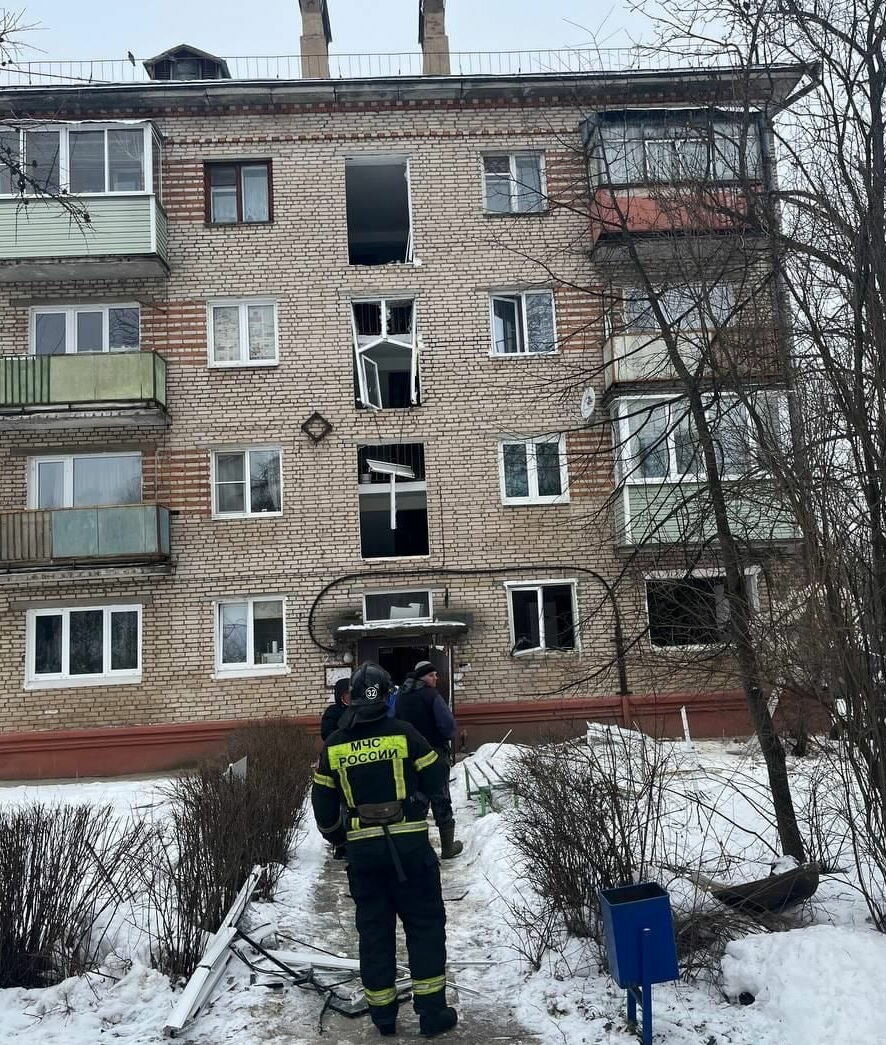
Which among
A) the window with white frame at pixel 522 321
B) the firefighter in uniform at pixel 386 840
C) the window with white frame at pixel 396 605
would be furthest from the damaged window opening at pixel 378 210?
the firefighter in uniform at pixel 386 840

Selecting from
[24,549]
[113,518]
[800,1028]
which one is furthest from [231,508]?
[800,1028]

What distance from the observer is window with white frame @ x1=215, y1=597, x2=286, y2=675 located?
1584 cm

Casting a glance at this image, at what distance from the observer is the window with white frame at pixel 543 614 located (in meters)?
16.0

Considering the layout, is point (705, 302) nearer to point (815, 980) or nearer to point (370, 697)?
point (370, 697)

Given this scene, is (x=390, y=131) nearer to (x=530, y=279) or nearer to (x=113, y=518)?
(x=530, y=279)

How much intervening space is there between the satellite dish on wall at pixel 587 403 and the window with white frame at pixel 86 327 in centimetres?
818

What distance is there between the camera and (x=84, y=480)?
16.3m

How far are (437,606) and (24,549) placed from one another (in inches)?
276

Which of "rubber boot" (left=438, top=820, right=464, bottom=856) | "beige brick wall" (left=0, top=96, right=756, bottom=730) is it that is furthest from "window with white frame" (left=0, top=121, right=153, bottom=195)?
"rubber boot" (left=438, top=820, right=464, bottom=856)

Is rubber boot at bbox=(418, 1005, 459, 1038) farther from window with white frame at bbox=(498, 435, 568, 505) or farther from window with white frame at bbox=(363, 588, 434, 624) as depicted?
window with white frame at bbox=(498, 435, 568, 505)

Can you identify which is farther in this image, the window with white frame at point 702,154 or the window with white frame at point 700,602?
the window with white frame at point 702,154

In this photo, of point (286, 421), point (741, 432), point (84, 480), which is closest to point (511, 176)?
point (286, 421)

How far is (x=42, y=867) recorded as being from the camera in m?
5.16

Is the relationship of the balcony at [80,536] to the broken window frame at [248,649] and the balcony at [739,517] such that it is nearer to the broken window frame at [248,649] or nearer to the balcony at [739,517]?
the broken window frame at [248,649]
